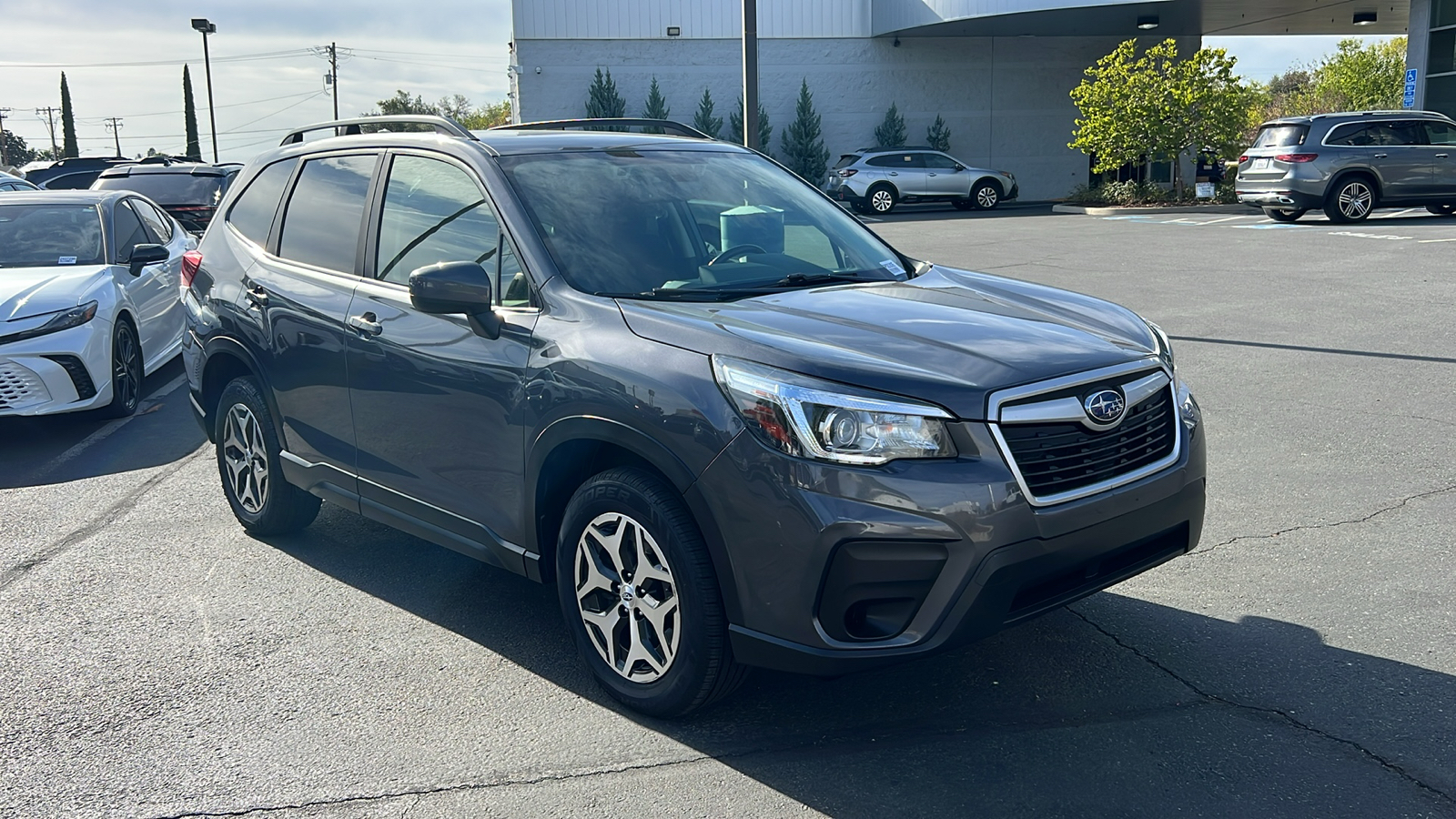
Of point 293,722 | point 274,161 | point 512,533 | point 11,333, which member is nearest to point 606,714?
point 512,533

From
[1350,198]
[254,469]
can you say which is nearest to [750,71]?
[254,469]

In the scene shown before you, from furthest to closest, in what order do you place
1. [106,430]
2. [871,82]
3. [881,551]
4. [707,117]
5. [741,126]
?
[871,82] → [741,126] → [707,117] → [106,430] → [881,551]

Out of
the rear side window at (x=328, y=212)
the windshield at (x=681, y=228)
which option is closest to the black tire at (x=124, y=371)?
the rear side window at (x=328, y=212)

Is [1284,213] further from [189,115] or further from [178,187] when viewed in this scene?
[189,115]

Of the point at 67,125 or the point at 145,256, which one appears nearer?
the point at 145,256

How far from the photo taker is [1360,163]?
65.9 feet

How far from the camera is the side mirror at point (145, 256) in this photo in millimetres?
9008

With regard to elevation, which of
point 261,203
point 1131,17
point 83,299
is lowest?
point 83,299

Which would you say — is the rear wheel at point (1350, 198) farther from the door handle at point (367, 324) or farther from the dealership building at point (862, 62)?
the door handle at point (367, 324)

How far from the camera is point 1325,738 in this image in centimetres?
347

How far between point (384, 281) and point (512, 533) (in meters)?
1.22

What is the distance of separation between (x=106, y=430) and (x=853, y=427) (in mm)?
6975

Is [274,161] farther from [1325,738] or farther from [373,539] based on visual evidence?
[1325,738]

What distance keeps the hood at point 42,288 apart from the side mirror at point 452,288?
207 inches
